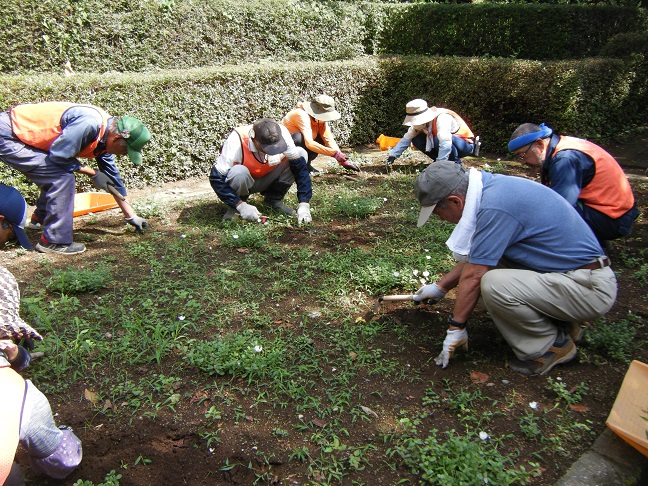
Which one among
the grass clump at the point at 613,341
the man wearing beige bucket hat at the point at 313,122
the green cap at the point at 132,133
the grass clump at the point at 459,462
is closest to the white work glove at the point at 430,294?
the grass clump at the point at 613,341

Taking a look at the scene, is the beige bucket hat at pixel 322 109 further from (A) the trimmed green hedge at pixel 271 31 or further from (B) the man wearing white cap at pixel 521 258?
(A) the trimmed green hedge at pixel 271 31

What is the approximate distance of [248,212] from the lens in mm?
4977

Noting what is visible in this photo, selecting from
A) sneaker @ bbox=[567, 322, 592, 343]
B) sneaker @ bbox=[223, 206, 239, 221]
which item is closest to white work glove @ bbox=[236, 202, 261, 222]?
sneaker @ bbox=[223, 206, 239, 221]

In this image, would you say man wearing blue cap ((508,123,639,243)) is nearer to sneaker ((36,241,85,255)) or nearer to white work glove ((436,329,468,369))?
white work glove ((436,329,468,369))

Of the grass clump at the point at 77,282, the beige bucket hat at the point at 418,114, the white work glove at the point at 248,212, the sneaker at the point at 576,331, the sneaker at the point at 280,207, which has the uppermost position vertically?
the beige bucket hat at the point at 418,114

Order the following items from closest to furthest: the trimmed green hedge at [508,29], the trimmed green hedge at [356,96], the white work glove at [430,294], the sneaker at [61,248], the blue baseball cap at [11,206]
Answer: the blue baseball cap at [11,206] → the white work glove at [430,294] → the sneaker at [61,248] → the trimmed green hedge at [356,96] → the trimmed green hedge at [508,29]

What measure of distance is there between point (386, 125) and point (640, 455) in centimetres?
695

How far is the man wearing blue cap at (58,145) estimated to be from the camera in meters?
4.27

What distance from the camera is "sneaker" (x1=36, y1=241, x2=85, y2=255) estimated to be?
4.45 meters

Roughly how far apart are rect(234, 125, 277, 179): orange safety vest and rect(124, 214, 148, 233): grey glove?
3.33 feet

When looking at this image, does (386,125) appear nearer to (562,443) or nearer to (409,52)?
(409,52)

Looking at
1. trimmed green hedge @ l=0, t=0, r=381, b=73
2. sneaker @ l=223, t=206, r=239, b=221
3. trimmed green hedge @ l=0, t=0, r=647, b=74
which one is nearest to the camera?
sneaker @ l=223, t=206, r=239, b=221

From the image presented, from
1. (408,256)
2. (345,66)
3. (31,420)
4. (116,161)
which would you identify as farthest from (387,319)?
(345,66)

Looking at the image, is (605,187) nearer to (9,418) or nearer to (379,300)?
(379,300)
